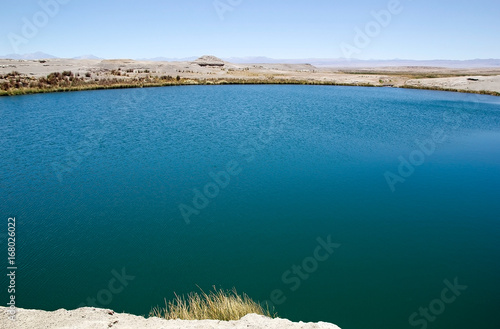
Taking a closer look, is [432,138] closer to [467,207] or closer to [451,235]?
[467,207]

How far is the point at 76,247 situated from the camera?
878 centimetres

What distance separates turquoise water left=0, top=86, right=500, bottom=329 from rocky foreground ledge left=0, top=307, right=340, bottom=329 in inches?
40.7

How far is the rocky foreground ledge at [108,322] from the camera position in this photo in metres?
5.39

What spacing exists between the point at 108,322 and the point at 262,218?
5.99 meters

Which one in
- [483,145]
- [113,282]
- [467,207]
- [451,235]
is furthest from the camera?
[483,145]

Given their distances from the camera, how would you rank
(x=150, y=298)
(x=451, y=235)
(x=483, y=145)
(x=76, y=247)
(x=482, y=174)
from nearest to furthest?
(x=150, y=298) < (x=76, y=247) < (x=451, y=235) < (x=482, y=174) < (x=483, y=145)

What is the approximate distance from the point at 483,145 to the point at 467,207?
37.6 ft

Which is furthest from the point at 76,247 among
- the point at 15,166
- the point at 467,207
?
the point at 467,207

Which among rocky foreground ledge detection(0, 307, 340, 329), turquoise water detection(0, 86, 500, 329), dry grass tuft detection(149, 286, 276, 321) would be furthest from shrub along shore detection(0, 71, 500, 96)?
dry grass tuft detection(149, 286, 276, 321)

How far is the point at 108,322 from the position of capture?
5.54 metres

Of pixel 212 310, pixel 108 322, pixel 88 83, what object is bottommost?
pixel 212 310

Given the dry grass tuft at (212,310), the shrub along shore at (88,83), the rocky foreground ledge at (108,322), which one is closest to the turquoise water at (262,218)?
the dry grass tuft at (212,310)

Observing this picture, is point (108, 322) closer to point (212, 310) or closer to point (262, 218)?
point (212, 310)

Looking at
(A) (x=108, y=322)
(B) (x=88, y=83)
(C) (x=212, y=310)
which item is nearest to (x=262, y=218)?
(C) (x=212, y=310)
